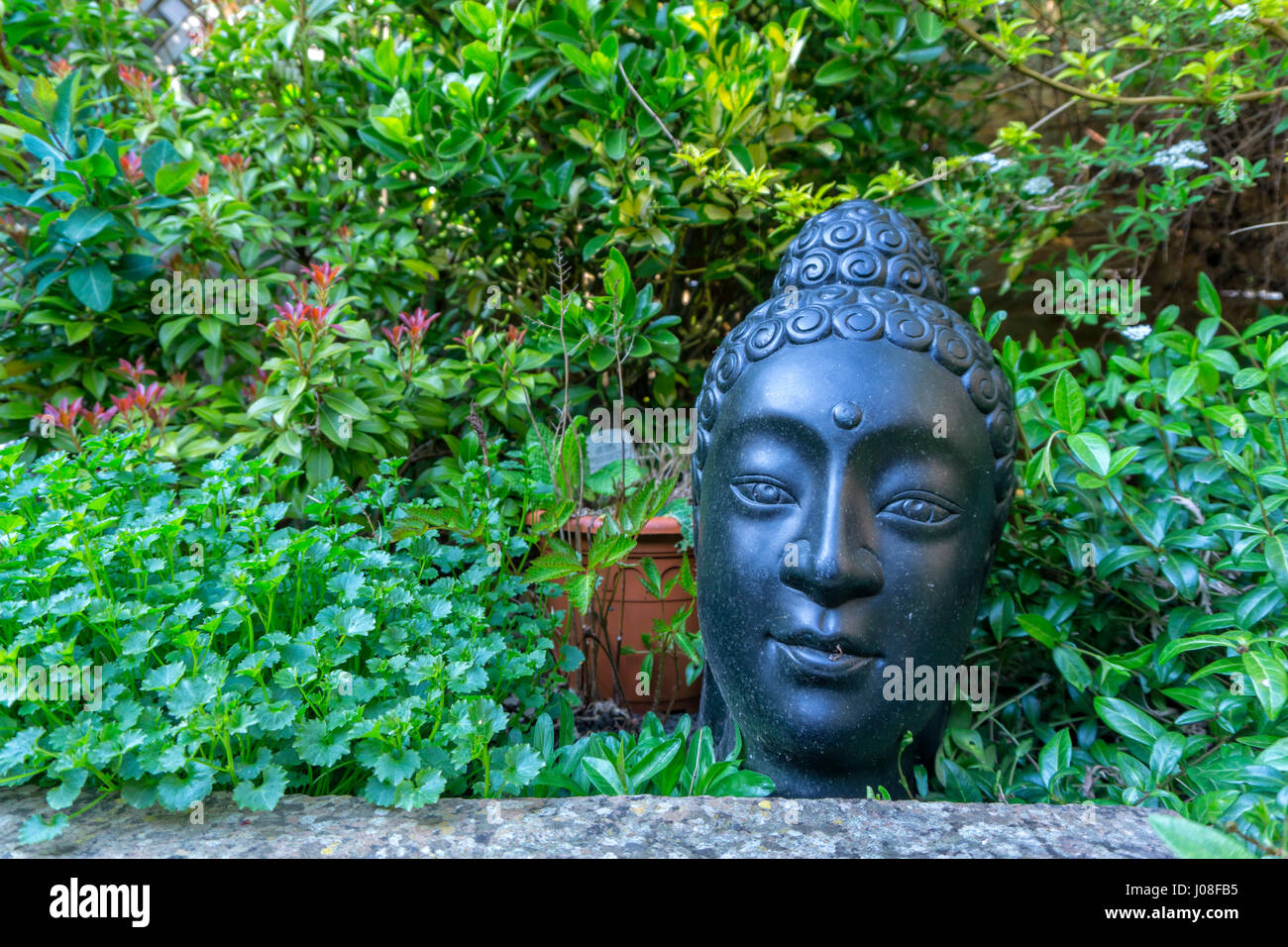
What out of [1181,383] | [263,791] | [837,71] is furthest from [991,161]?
[263,791]

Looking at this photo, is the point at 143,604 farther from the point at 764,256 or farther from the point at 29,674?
the point at 764,256

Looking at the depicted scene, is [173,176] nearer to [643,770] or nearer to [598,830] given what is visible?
[643,770]

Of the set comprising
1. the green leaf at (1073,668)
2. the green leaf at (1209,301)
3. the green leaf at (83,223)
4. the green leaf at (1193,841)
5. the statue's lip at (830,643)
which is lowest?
the green leaf at (1073,668)

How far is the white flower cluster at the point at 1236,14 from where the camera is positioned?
2.32 m

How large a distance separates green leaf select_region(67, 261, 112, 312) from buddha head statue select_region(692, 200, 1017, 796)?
2.25 meters

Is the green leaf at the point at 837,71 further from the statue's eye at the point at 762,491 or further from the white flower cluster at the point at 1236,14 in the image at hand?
the statue's eye at the point at 762,491

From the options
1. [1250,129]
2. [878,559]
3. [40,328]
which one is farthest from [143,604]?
[1250,129]

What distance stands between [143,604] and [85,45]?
3231 mm

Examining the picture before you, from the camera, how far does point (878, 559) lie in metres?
1.79

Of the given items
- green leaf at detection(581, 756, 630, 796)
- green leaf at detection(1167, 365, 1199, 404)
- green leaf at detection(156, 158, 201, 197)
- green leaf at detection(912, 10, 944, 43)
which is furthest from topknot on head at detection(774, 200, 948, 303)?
green leaf at detection(156, 158, 201, 197)

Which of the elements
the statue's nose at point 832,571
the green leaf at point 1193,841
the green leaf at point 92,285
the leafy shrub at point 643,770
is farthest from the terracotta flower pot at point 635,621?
the green leaf at point 92,285

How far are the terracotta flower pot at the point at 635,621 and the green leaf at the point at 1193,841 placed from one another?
1.67m

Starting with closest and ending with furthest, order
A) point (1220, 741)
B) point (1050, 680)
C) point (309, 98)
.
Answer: point (1220, 741) < point (1050, 680) < point (309, 98)

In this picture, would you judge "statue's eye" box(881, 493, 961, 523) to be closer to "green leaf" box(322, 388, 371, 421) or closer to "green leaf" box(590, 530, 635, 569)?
"green leaf" box(590, 530, 635, 569)
